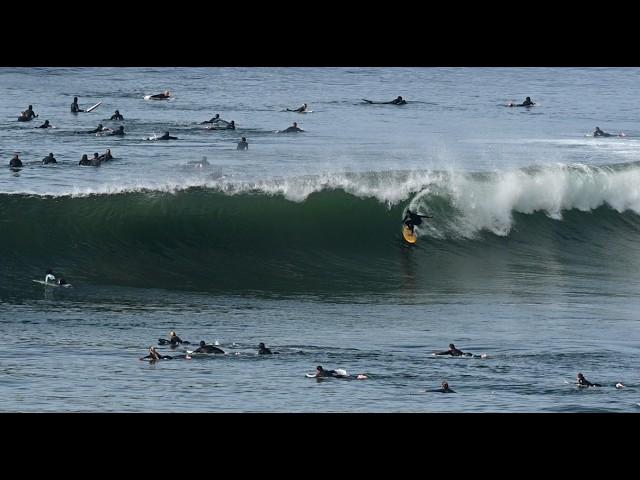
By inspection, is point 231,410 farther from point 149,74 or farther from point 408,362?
point 149,74

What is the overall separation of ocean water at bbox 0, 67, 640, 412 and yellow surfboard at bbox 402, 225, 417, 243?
23cm

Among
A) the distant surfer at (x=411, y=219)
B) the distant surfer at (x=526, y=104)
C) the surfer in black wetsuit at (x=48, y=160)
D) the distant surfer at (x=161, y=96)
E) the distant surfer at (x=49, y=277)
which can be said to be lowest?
the distant surfer at (x=49, y=277)

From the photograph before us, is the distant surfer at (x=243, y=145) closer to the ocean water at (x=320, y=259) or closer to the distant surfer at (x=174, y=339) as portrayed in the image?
the ocean water at (x=320, y=259)

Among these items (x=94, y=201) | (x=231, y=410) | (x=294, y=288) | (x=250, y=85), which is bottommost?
(x=231, y=410)

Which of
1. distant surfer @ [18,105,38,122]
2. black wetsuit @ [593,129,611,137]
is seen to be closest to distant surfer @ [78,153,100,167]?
distant surfer @ [18,105,38,122]

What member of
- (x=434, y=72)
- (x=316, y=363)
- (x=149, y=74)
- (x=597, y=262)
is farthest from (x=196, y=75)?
(x=316, y=363)

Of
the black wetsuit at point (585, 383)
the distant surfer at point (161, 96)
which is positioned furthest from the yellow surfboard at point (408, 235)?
the distant surfer at point (161, 96)

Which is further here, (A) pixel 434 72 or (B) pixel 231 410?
(A) pixel 434 72

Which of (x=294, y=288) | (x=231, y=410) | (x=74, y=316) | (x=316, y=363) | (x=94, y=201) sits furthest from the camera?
(x=94, y=201)

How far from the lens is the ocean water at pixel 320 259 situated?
81.0 feet

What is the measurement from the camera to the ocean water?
81.0 ft

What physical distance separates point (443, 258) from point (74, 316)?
10.2 m

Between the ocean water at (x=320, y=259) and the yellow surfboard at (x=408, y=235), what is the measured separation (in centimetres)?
23

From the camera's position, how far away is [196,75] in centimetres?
7306
